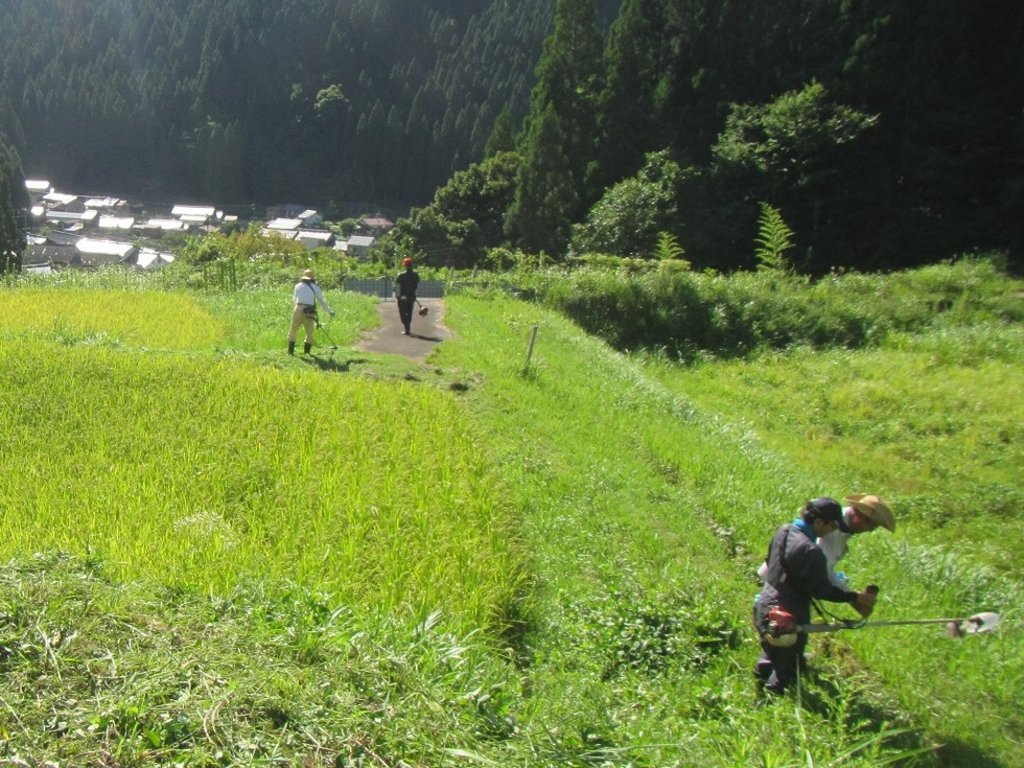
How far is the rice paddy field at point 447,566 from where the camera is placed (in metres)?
3.52

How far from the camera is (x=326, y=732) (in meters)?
3.37

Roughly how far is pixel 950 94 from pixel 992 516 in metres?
22.4

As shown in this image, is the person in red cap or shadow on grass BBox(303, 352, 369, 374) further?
the person in red cap

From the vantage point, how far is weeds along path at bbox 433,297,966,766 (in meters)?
4.37

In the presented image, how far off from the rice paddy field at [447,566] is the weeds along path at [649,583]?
0.08ft

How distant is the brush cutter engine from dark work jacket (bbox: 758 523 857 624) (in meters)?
0.16

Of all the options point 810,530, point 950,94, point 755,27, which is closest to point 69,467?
point 810,530

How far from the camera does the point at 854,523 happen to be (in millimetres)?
5152

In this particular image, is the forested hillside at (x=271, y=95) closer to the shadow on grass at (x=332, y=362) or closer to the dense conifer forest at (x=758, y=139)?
the dense conifer forest at (x=758, y=139)

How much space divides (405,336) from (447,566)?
941cm

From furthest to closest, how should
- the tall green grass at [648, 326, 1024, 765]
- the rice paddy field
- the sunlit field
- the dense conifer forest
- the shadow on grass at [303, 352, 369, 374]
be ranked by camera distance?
the dense conifer forest, the shadow on grass at [303, 352, 369, 374], the tall green grass at [648, 326, 1024, 765], the sunlit field, the rice paddy field

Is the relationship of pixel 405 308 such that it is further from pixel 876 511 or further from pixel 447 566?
pixel 876 511

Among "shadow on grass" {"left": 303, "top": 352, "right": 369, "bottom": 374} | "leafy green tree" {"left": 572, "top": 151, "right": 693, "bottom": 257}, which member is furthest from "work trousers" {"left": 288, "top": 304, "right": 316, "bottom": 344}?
"leafy green tree" {"left": 572, "top": 151, "right": 693, "bottom": 257}

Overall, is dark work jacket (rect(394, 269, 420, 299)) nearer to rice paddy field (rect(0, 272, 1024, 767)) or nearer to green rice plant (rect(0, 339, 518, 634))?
rice paddy field (rect(0, 272, 1024, 767))
